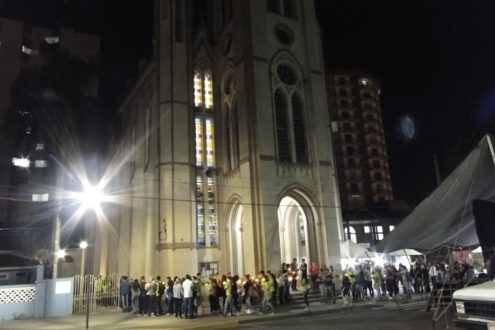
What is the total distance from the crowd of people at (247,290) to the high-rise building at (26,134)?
62.6ft

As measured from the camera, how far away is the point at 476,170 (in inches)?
301

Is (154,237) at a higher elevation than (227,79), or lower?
lower

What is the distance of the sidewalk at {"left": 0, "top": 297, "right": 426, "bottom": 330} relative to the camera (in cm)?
1450

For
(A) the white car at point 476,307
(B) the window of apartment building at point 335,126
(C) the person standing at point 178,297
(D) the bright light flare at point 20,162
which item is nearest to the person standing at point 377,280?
(C) the person standing at point 178,297

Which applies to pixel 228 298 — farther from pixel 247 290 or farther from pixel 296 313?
pixel 296 313

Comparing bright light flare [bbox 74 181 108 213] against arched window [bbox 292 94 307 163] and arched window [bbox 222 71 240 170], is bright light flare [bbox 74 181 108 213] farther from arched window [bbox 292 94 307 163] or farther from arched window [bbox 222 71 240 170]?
arched window [bbox 292 94 307 163]

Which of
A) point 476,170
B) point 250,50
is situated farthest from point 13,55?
point 476,170

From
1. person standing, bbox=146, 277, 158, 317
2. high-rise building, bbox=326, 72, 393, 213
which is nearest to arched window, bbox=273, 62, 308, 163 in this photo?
person standing, bbox=146, 277, 158, 317

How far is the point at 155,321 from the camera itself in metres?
15.9

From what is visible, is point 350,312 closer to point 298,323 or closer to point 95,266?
point 298,323

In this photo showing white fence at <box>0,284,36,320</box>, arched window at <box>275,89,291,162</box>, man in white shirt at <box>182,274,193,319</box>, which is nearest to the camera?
man in white shirt at <box>182,274,193,319</box>

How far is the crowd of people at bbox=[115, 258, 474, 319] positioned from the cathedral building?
12.9 feet

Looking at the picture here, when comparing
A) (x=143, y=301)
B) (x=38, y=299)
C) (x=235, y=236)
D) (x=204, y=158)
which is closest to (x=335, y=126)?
(x=204, y=158)

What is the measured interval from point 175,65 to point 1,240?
23856 mm
